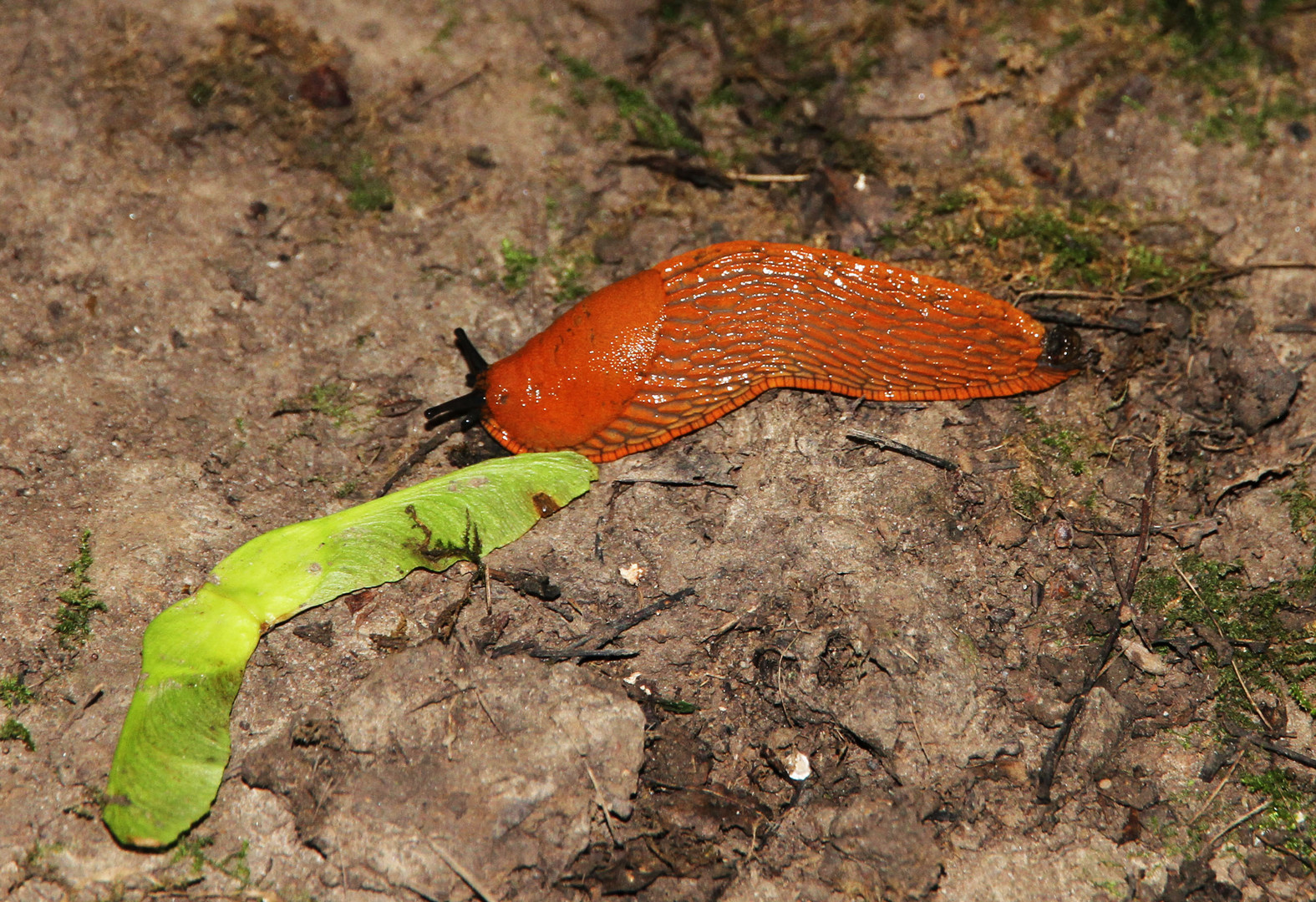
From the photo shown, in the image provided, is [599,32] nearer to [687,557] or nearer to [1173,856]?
[687,557]

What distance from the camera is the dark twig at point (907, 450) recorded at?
354cm

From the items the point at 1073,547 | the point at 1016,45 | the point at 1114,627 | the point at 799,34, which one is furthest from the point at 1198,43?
the point at 1114,627

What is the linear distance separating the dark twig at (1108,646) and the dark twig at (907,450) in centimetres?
72

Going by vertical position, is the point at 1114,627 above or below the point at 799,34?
below

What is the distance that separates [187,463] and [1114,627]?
3781 mm

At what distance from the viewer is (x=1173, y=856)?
9.45ft

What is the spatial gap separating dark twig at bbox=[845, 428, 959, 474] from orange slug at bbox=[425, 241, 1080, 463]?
0.24 m

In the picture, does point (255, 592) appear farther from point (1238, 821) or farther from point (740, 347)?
point (1238, 821)

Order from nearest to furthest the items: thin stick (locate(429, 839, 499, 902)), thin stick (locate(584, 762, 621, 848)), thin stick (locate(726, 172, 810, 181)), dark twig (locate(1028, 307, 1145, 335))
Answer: thin stick (locate(429, 839, 499, 902)), thin stick (locate(584, 762, 621, 848)), dark twig (locate(1028, 307, 1145, 335)), thin stick (locate(726, 172, 810, 181))

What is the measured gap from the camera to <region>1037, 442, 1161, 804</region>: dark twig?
2973 millimetres

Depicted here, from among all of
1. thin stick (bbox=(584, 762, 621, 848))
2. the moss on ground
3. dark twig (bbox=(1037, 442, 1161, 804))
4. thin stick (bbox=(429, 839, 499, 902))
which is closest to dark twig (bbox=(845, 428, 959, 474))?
dark twig (bbox=(1037, 442, 1161, 804))

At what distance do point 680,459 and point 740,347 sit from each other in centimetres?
54

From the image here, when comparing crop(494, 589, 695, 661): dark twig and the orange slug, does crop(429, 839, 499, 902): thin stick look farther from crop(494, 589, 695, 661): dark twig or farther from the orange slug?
the orange slug

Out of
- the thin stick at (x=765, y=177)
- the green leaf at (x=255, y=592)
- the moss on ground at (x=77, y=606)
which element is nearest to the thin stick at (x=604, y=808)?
the green leaf at (x=255, y=592)
